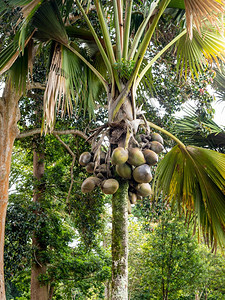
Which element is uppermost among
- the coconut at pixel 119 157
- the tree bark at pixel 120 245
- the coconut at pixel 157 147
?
the coconut at pixel 157 147

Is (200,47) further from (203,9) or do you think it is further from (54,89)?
(54,89)

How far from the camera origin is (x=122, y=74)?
3289mm

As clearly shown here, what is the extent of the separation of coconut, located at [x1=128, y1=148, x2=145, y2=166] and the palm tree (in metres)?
0.11

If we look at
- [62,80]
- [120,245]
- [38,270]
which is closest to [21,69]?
[62,80]

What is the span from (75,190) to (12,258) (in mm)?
2011

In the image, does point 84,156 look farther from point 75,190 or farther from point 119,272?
point 75,190

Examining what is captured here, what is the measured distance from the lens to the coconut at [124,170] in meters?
3.00

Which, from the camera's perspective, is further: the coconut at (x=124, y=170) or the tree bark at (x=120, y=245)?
the coconut at (x=124, y=170)

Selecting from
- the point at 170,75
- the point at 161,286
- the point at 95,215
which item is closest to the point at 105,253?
the point at 161,286

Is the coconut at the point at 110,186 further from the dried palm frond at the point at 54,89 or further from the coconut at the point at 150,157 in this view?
the dried palm frond at the point at 54,89

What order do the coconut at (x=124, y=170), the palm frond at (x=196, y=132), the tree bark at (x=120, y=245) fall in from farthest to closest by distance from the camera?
the palm frond at (x=196, y=132) < the coconut at (x=124, y=170) < the tree bark at (x=120, y=245)

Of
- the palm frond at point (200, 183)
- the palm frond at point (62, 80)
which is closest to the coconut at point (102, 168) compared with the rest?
the palm frond at point (62, 80)

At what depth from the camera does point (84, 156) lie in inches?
132

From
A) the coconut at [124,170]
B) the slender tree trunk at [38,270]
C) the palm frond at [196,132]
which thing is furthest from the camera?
the slender tree trunk at [38,270]
